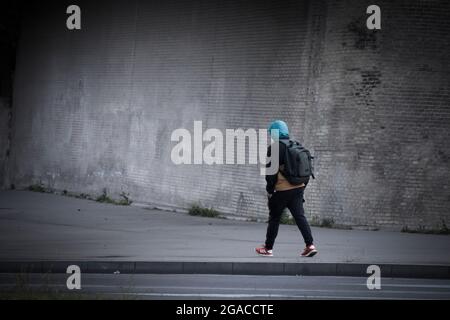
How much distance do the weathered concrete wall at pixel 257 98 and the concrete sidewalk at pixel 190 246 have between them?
0.97 meters

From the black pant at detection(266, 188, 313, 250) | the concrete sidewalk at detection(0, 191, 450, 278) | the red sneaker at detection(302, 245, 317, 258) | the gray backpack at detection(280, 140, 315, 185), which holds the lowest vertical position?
the concrete sidewalk at detection(0, 191, 450, 278)

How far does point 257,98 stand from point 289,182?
680cm

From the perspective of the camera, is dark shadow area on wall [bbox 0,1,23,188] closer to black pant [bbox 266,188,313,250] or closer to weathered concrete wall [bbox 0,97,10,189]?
weathered concrete wall [bbox 0,97,10,189]

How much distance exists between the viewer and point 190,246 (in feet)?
51.3

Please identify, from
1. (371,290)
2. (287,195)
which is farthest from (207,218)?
(371,290)

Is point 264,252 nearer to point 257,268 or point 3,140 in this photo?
point 257,268

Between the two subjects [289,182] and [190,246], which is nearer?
[289,182]

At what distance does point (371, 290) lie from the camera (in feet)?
39.2

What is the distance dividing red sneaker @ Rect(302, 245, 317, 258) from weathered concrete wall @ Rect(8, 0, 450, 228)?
4655mm

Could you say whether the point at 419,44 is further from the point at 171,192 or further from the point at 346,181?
the point at 171,192

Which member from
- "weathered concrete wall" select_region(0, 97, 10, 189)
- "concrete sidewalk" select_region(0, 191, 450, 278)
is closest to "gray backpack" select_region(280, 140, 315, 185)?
"concrete sidewalk" select_region(0, 191, 450, 278)

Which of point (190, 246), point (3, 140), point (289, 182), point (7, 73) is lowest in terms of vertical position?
point (190, 246)

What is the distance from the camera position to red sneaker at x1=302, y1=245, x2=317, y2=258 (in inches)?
560

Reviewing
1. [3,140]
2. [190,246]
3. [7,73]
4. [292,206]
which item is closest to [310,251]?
[292,206]
